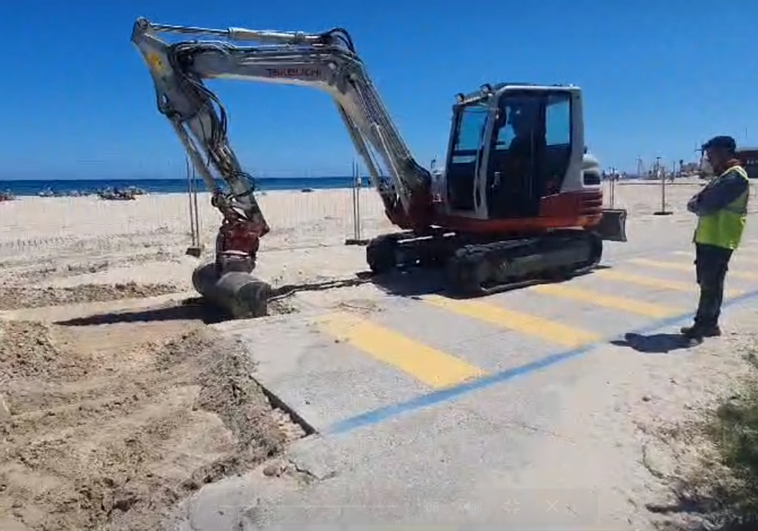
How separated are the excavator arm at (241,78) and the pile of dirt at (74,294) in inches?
86.5

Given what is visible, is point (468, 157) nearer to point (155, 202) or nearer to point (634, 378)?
point (634, 378)

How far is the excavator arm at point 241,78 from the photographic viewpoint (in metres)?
7.46

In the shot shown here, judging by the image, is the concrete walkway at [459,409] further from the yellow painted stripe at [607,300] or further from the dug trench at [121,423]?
the dug trench at [121,423]

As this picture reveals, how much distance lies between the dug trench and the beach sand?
0.01m

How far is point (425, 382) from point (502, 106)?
194 inches

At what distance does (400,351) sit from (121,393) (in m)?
2.46

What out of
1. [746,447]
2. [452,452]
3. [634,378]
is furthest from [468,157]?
[746,447]

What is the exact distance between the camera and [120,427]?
4.64 metres

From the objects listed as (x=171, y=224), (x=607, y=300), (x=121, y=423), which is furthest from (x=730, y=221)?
(x=171, y=224)

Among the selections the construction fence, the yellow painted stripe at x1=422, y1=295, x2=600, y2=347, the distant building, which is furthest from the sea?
the yellow painted stripe at x1=422, y1=295, x2=600, y2=347

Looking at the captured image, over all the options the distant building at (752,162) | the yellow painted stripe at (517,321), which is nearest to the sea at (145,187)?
the distant building at (752,162)

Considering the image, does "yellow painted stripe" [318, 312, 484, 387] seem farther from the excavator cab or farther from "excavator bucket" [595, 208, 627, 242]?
"excavator bucket" [595, 208, 627, 242]

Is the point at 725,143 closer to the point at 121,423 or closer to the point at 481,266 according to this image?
the point at 481,266

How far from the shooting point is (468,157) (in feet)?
31.4
